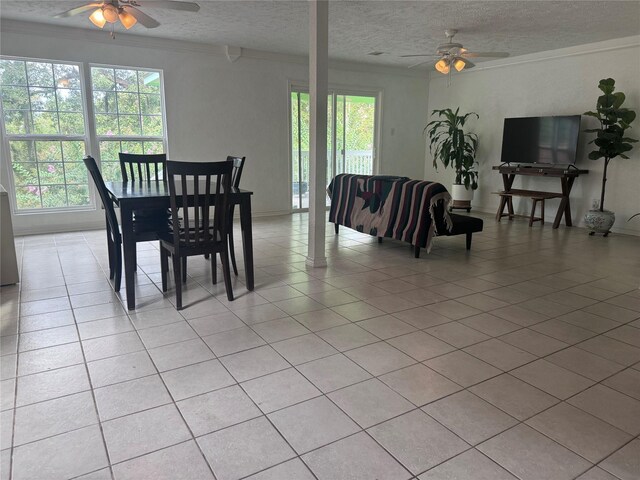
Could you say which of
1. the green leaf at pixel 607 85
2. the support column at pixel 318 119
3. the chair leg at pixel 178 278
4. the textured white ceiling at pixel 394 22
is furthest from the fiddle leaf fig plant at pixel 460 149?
the chair leg at pixel 178 278

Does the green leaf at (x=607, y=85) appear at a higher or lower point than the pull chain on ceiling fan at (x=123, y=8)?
lower

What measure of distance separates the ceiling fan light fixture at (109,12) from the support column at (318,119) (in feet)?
4.94

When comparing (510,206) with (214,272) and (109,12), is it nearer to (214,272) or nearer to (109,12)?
(214,272)

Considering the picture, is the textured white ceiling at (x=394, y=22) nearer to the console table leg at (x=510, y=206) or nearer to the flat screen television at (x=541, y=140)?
the flat screen television at (x=541, y=140)

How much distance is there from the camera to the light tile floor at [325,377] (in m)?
1.58

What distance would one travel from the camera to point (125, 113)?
578 cm

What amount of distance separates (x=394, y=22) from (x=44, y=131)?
4.34m

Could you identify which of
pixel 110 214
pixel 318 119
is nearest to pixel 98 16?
pixel 110 214

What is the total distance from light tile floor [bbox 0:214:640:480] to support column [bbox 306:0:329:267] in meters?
0.42

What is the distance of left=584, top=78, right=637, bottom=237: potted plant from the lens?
5254 millimetres

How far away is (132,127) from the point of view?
19.1 feet

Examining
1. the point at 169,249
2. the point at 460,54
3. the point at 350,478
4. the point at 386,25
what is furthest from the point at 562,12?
the point at 350,478

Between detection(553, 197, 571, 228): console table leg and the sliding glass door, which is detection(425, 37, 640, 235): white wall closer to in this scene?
detection(553, 197, 571, 228): console table leg

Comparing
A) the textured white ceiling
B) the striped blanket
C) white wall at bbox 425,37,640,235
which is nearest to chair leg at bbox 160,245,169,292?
the textured white ceiling
